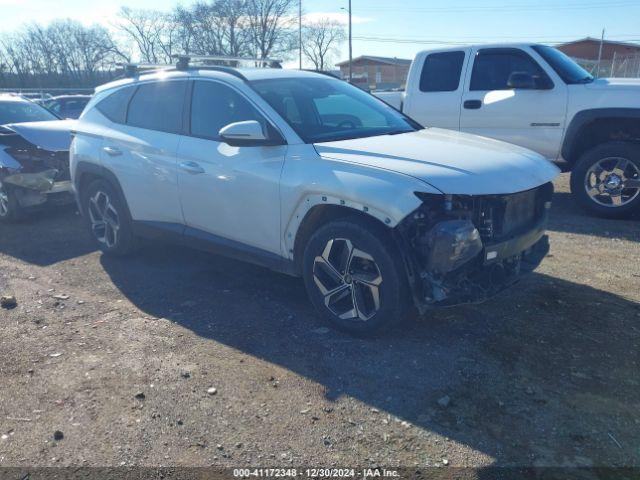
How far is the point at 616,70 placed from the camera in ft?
74.0

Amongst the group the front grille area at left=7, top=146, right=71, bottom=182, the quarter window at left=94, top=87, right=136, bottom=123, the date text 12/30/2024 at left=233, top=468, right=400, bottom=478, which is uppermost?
the quarter window at left=94, top=87, right=136, bottom=123

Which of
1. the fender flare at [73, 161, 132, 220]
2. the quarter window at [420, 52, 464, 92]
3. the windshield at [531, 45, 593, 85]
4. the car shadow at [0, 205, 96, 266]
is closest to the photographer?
the fender flare at [73, 161, 132, 220]

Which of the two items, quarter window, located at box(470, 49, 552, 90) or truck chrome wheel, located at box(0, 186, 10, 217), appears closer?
quarter window, located at box(470, 49, 552, 90)

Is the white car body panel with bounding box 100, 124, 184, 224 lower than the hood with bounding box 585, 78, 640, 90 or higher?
lower

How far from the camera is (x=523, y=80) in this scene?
22.7 ft

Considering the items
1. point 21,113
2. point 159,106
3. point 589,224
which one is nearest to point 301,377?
point 159,106

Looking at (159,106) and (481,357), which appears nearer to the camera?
(481,357)

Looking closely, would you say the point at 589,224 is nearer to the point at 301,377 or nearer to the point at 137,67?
the point at 301,377

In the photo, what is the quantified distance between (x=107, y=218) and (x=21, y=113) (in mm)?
4677

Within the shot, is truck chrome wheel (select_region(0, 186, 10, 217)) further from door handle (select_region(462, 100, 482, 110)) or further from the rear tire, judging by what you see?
door handle (select_region(462, 100, 482, 110))

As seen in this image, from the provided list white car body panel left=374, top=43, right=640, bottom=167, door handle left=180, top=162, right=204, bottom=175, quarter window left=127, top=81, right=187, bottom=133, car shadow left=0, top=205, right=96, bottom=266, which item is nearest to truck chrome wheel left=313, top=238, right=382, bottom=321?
door handle left=180, top=162, right=204, bottom=175

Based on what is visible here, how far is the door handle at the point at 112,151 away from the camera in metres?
5.23

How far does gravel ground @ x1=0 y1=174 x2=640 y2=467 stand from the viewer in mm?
2752

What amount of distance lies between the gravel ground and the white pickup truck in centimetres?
186
